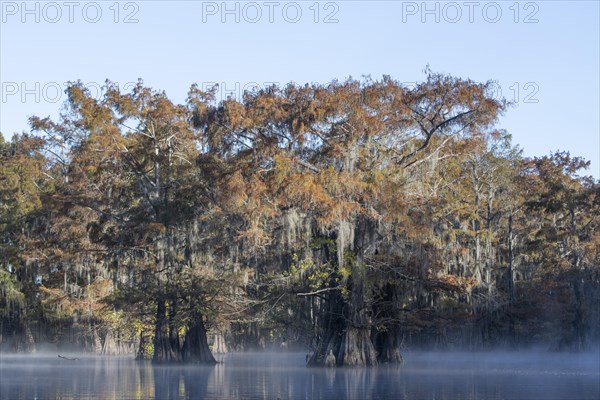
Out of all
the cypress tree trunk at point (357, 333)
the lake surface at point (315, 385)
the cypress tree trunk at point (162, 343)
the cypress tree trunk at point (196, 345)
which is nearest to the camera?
the lake surface at point (315, 385)

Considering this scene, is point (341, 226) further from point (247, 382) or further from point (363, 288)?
point (247, 382)

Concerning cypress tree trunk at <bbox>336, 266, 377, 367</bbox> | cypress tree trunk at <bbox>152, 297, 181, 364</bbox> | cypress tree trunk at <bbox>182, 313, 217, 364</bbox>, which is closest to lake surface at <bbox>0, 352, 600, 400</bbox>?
cypress tree trunk at <bbox>336, 266, 377, 367</bbox>

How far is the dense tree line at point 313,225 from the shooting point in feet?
97.9

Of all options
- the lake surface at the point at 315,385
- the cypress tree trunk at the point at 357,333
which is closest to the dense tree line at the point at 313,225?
the cypress tree trunk at the point at 357,333

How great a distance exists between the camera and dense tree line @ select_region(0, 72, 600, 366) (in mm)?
29844

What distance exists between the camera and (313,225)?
3066cm

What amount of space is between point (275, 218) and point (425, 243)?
601 cm

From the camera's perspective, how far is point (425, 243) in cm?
3316

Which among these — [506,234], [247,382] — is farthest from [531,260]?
[247,382]

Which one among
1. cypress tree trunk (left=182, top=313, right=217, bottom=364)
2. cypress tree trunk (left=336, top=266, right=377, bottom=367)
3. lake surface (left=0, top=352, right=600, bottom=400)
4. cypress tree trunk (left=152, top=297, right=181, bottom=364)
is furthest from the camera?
cypress tree trunk (left=152, top=297, right=181, bottom=364)

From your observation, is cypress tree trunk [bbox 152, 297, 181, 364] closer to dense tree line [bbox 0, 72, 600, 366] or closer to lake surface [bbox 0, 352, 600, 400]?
dense tree line [bbox 0, 72, 600, 366]

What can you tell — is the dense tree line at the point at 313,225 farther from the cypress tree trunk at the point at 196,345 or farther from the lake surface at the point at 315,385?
the lake surface at the point at 315,385

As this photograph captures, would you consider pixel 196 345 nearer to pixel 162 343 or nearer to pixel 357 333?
pixel 162 343

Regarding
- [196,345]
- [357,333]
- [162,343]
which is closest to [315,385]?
[357,333]
